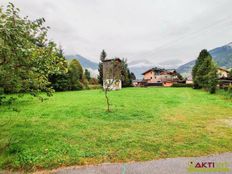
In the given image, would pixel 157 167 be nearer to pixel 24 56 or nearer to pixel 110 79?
pixel 24 56

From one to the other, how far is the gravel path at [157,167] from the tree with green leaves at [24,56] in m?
3.41

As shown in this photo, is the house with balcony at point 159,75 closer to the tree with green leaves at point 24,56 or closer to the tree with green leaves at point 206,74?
the tree with green leaves at point 206,74

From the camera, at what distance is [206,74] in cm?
3341

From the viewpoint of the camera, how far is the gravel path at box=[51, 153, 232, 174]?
4770mm

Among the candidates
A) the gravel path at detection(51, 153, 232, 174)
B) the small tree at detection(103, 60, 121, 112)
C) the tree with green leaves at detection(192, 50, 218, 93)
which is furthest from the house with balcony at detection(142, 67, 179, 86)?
the gravel path at detection(51, 153, 232, 174)

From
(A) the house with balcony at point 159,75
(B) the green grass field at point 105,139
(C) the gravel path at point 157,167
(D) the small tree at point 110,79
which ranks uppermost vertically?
(A) the house with balcony at point 159,75

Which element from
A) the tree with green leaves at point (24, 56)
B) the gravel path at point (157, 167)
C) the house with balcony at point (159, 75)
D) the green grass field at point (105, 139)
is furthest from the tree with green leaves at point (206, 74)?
the house with balcony at point (159, 75)

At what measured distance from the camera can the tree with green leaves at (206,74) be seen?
89.3ft

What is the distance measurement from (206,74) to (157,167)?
32430 mm

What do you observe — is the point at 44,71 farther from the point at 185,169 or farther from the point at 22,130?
the point at 185,169

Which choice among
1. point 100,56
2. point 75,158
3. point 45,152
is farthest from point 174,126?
point 100,56

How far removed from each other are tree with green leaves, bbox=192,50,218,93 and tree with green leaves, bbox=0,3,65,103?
2525cm

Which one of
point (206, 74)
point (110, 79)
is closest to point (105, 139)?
point (110, 79)

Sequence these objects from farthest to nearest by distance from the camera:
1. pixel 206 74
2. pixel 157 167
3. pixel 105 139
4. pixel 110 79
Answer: pixel 206 74 < pixel 110 79 < pixel 105 139 < pixel 157 167
